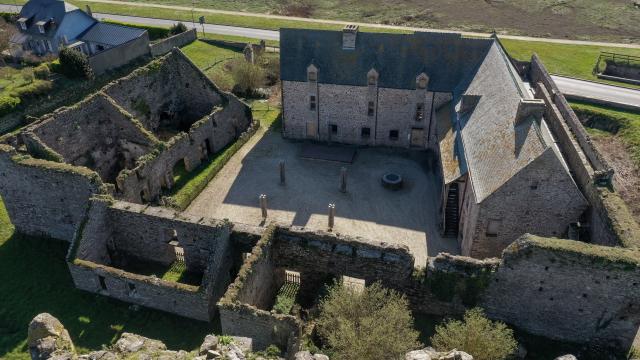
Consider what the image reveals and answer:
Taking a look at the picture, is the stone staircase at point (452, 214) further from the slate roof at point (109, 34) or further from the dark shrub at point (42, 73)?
the slate roof at point (109, 34)

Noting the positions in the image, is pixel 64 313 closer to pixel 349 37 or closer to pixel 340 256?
pixel 340 256

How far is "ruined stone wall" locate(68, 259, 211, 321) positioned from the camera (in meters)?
23.2

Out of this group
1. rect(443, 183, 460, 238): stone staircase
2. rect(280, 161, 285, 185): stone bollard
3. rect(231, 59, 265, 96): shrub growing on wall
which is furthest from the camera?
rect(231, 59, 265, 96): shrub growing on wall

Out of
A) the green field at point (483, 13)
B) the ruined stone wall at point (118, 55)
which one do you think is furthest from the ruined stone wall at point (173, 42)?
the green field at point (483, 13)

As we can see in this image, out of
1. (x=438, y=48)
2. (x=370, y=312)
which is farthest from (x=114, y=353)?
(x=438, y=48)

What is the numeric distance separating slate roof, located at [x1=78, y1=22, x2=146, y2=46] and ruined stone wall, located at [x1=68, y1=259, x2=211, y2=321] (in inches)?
1376

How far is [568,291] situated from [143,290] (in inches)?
826

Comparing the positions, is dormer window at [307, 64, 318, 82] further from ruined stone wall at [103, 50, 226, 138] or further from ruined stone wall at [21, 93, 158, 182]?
ruined stone wall at [21, 93, 158, 182]

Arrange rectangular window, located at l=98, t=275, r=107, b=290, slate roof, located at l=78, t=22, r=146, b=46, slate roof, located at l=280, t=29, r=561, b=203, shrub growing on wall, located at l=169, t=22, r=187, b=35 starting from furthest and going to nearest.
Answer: shrub growing on wall, located at l=169, t=22, r=187, b=35 → slate roof, located at l=78, t=22, r=146, b=46 → slate roof, located at l=280, t=29, r=561, b=203 → rectangular window, located at l=98, t=275, r=107, b=290

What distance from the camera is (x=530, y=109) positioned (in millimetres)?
26938

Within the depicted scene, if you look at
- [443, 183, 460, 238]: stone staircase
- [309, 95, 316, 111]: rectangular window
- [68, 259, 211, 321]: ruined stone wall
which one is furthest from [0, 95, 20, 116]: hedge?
[443, 183, 460, 238]: stone staircase

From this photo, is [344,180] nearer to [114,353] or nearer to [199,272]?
[199,272]

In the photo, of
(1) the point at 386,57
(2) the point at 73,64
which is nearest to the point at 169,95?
(2) the point at 73,64

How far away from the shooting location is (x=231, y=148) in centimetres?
4022
